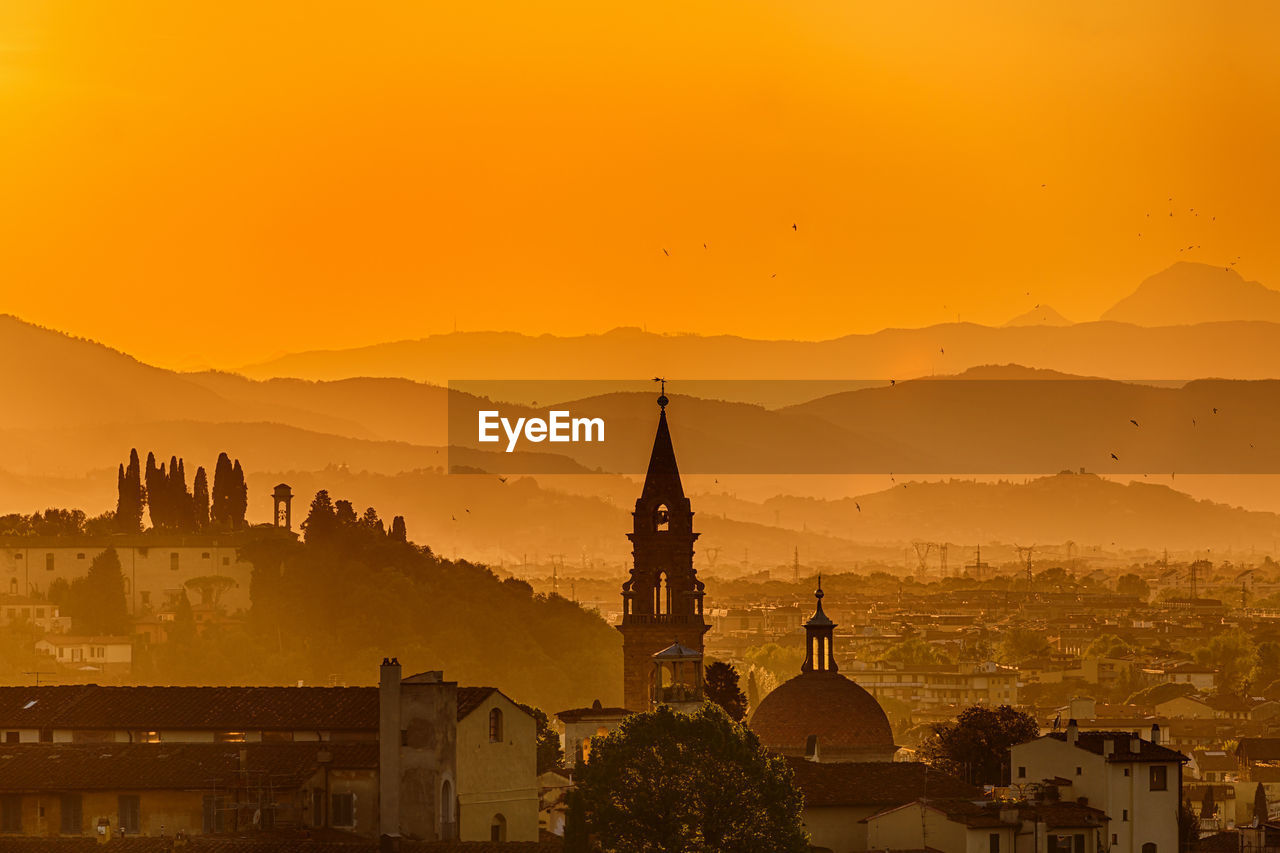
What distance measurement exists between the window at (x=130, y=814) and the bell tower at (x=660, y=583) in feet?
162

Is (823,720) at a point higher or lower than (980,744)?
higher

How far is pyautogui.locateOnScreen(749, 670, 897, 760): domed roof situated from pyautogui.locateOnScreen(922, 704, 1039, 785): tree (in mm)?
7599

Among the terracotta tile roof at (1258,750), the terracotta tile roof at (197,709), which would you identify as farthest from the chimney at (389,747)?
the terracotta tile roof at (1258,750)

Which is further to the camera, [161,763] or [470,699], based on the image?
[161,763]

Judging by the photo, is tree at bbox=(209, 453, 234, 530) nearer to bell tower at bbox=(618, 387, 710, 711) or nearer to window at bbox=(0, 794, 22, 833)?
bell tower at bbox=(618, 387, 710, 711)

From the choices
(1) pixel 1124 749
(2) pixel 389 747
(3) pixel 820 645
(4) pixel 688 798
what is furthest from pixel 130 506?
(4) pixel 688 798

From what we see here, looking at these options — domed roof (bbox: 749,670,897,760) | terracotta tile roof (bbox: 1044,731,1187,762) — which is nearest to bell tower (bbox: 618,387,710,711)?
domed roof (bbox: 749,670,897,760)

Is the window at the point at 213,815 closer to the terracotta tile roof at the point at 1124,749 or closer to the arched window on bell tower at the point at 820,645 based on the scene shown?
the terracotta tile roof at the point at 1124,749

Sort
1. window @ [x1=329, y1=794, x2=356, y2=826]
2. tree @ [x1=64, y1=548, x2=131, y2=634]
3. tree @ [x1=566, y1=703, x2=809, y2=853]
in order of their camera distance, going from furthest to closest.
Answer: tree @ [x1=64, y1=548, x2=131, y2=634] < window @ [x1=329, y1=794, x2=356, y2=826] < tree @ [x1=566, y1=703, x2=809, y2=853]

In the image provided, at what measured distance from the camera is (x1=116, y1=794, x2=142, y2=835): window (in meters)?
70.4

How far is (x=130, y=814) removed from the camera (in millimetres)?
70562

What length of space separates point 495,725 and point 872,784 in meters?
13.5

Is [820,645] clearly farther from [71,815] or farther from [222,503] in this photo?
[222,503]

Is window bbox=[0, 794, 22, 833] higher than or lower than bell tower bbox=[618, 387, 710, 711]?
lower
